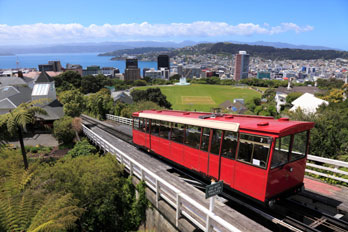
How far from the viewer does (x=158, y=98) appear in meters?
71.6

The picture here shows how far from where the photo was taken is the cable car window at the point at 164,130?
41.4ft

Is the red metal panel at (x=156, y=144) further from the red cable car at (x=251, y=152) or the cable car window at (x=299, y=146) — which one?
the cable car window at (x=299, y=146)

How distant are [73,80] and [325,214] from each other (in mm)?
103927

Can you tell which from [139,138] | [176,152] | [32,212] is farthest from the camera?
[139,138]

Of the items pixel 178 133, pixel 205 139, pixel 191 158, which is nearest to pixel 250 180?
pixel 205 139

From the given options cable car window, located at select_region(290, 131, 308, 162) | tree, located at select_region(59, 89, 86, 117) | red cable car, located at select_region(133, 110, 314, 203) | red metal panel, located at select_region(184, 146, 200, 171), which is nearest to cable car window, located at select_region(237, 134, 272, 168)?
red cable car, located at select_region(133, 110, 314, 203)

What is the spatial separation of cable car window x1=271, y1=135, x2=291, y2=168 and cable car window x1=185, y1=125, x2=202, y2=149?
139 inches

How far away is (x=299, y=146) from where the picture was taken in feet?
28.3

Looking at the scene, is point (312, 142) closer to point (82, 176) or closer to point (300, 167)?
point (300, 167)

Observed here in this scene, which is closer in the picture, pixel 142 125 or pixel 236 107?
pixel 142 125

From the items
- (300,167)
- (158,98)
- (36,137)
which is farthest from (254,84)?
(300,167)

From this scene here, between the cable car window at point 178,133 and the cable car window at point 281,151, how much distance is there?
15.7 ft

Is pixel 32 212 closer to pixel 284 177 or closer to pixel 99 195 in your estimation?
pixel 99 195

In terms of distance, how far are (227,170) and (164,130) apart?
4946mm
